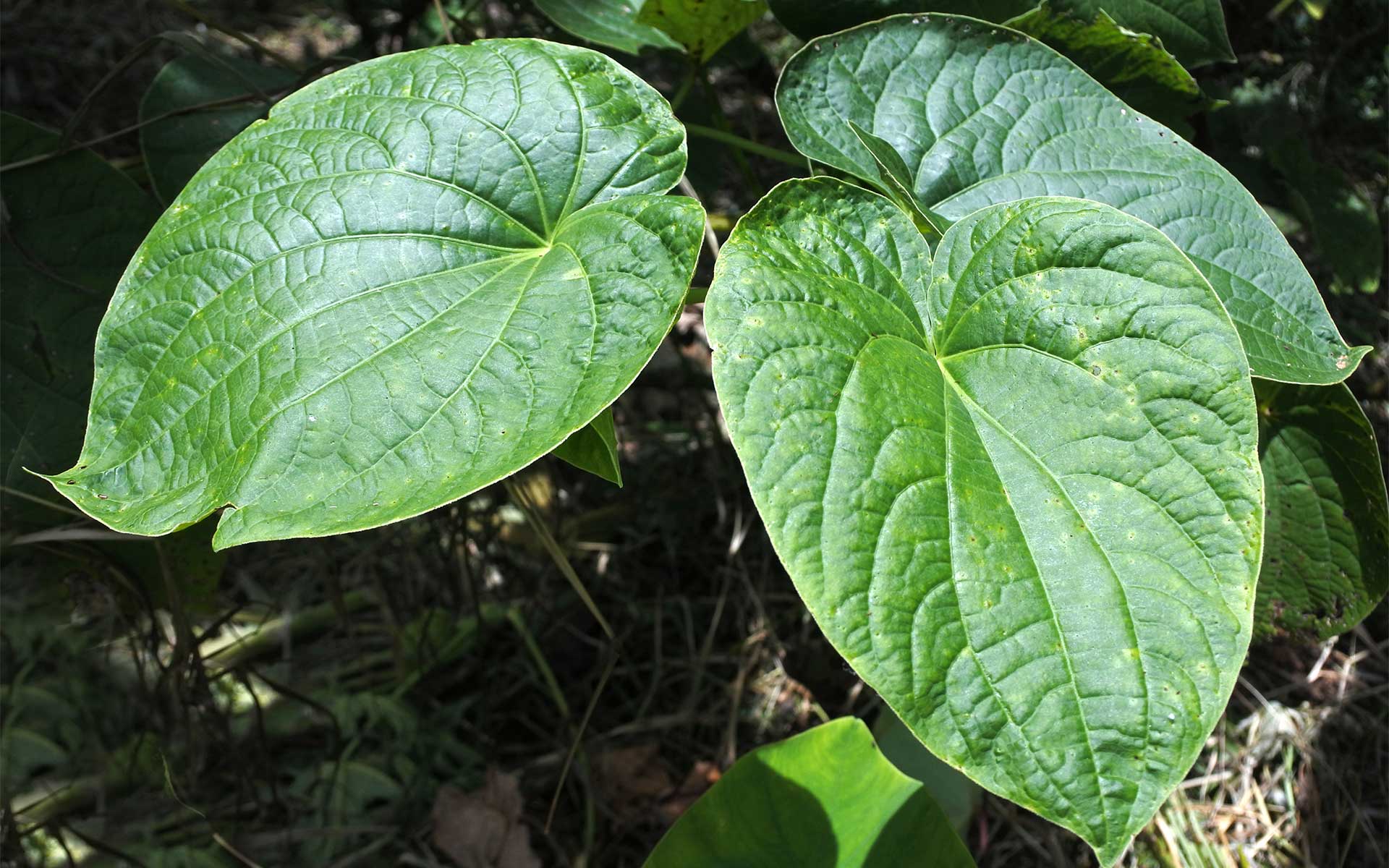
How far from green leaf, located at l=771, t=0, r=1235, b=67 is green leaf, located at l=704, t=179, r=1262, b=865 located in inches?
13.8

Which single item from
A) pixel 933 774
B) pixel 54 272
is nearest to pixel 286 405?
pixel 54 272

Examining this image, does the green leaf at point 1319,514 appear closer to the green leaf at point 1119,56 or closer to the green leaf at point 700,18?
the green leaf at point 1119,56

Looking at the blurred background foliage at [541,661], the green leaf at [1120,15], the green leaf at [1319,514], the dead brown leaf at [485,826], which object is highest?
the green leaf at [1120,15]

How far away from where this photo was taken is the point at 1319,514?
0.97 metres

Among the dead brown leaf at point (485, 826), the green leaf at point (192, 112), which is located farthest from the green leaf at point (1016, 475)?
the dead brown leaf at point (485, 826)

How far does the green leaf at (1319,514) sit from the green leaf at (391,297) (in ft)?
2.25

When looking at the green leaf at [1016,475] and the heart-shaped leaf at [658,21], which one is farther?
the heart-shaped leaf at [658,21]

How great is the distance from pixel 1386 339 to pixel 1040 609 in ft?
4.81

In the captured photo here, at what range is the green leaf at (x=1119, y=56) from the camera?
94 cm

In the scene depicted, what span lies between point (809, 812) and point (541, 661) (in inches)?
23.2

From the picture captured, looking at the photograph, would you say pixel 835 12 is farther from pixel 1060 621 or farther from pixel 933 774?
pixel 933 774

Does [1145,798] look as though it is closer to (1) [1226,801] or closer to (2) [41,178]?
(1) [1226,801]

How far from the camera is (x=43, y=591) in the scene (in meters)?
1.37

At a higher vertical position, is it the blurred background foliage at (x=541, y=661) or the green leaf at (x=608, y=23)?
the green leaf at (x=608, y=23)
